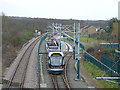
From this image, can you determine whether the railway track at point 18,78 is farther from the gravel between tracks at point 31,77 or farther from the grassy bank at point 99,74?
the grassy bank at point 99,74

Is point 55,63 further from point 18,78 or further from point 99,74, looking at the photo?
point 99,74

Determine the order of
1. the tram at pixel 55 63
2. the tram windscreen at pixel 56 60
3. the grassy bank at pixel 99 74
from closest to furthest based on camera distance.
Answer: the grassy bank at pixel 99 74 → the tram at pixel 55 63 → the tram windscreen at pixel 56 60

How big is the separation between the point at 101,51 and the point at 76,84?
10153mm

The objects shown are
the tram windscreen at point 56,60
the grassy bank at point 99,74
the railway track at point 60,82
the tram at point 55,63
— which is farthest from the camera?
the tram windscreen at point 56,60

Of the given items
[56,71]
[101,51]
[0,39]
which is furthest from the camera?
[101,51]

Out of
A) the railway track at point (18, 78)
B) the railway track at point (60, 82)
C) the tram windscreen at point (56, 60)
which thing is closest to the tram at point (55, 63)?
the tram windscreen at point (56, 60)

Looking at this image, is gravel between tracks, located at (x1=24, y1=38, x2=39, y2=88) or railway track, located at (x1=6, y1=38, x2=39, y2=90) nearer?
railway track, located at (x1=6, y1=38, x2=39, y2=90)

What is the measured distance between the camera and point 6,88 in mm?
12023

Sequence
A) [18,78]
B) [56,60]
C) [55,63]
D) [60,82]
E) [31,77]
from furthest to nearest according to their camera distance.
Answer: [56,60], [55,63], [31,77], [18,78], [60,82]

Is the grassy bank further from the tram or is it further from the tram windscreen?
the tram windscreen

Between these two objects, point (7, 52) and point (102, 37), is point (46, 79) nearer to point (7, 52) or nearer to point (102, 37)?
point (7, 52)

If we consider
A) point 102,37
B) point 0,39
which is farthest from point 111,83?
point 102,37

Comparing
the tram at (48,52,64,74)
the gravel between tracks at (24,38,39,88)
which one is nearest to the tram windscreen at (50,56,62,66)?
the tram at (48,52,64,74)

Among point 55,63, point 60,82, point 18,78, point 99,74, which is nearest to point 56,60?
point 55,63
